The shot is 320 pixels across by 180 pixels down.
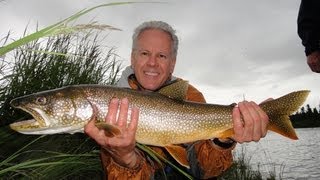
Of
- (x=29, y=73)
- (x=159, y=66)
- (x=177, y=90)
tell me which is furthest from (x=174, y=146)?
(x=29, y=73)

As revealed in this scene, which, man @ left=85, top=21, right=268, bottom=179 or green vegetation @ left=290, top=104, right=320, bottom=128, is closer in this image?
man @ left=85, top=21, right=268, bottom=179

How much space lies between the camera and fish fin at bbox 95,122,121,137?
10.9 feet

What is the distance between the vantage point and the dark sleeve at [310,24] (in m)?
5.18

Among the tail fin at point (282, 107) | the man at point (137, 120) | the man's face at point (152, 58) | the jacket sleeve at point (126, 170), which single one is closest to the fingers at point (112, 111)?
the man at point (137, 120)

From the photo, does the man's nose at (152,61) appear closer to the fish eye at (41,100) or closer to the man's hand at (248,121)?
the man's hand at (248,121)

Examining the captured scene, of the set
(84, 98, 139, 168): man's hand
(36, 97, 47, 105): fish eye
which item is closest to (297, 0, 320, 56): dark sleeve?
(84, 98, 139, 168): man's hand

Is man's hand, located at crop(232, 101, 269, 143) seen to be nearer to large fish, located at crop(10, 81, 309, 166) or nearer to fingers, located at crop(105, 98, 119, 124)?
large fish, located at crop(10, 81, 309, 166)

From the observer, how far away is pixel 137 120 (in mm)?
3412

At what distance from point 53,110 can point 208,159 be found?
6.14 feet

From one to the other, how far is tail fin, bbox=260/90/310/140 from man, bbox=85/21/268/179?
0.08m

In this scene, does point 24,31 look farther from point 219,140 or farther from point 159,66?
point 219,140

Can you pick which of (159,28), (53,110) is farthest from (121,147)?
(159,28)

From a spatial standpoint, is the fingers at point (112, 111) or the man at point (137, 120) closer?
the fingers at point (112, 111)

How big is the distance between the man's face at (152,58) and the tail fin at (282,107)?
4.69ft
